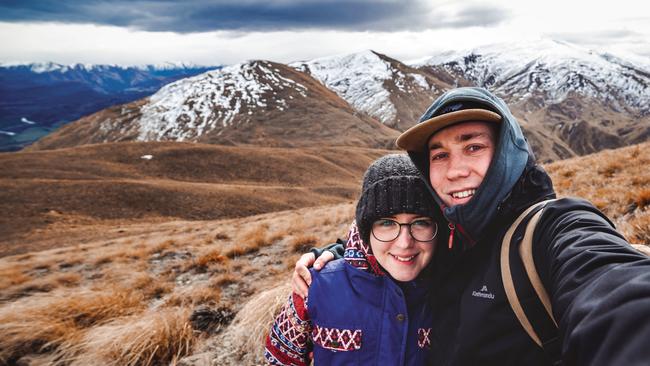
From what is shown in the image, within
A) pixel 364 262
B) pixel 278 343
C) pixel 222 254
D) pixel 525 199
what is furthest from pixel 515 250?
pixel 222 254

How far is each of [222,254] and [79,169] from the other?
153 ft

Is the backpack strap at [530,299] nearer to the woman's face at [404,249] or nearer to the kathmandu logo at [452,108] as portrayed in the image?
the woman's face at [404,249]

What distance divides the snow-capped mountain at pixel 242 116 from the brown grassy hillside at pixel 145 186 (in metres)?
49.0

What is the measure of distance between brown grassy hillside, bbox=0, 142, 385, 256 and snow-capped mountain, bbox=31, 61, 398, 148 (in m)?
49.0

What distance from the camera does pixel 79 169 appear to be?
45125 mm

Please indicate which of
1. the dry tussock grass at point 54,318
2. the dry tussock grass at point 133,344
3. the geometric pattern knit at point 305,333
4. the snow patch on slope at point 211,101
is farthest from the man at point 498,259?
the snow patch on slope at point 211,101

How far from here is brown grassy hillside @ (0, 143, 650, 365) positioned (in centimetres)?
427

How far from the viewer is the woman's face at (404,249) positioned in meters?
2.42

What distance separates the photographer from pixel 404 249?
2395mm

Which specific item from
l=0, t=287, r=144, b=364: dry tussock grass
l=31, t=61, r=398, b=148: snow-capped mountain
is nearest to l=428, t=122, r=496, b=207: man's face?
l=0, t=287, r=144, b=364: dry tussock grass

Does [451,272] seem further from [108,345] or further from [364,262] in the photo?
[108,345]

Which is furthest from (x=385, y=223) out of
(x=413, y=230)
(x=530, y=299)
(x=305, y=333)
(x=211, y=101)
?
(x=211, y=101)

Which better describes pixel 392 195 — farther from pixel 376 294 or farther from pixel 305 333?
pixel 305 333

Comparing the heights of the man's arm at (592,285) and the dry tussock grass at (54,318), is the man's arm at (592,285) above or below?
above
